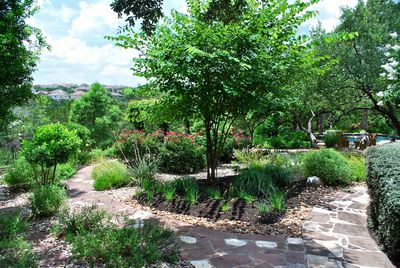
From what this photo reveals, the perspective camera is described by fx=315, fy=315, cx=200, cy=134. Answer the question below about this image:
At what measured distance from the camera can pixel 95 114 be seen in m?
15.1

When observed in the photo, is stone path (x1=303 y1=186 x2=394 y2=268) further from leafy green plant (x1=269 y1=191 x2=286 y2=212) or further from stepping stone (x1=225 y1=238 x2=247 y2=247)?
stepping stone (x1=225 y1=238 x2=247 y2=247)

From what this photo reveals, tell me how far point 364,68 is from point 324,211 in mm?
7332

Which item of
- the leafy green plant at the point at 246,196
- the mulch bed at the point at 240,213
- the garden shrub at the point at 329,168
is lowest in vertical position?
the mulch bed at the point at 240,213

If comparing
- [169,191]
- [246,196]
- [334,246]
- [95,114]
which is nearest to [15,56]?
[169,191]

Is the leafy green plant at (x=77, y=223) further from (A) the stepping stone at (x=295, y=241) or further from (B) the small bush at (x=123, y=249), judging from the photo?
(A) the stepping stone at (x=295, y=241)

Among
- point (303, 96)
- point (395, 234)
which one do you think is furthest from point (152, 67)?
point (303, 96)

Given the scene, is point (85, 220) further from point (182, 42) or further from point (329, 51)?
point (329, 51)

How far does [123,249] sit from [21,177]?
17.2 ft

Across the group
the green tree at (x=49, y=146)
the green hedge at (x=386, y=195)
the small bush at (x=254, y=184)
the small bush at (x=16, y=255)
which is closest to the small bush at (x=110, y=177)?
the green tree at (x=49, y=146)

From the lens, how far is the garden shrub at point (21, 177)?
7.14 meters

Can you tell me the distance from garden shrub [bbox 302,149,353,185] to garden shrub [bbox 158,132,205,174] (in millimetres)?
3463

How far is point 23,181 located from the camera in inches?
284

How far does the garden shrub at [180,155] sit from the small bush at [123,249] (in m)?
5.54

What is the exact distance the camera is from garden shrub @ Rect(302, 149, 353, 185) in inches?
245
